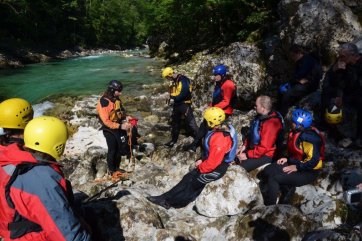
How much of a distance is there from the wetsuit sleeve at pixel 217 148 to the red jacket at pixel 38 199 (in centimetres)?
317

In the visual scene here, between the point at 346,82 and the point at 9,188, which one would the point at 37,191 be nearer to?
the point at 9,188

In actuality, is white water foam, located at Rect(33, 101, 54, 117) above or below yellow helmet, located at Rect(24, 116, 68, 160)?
below

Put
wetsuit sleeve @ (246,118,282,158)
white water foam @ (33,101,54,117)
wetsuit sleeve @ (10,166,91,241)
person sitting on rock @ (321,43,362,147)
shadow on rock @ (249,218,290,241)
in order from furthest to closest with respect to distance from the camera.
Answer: white water foam @ (33,101,54,117)
person sitting on rock @ (321,43,362,147)
wetsuit sleeve @ (246,118,282,158)
shadow on rock @ (249,218,290,241)
wetsuit sleeve @ (10,166,91,241)

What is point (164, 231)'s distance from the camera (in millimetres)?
5168

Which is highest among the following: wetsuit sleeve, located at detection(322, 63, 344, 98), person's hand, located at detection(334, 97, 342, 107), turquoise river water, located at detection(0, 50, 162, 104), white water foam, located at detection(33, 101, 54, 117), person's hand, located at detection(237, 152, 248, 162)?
wetsuit sleeve, located at detection(322, 63, 344, 98)

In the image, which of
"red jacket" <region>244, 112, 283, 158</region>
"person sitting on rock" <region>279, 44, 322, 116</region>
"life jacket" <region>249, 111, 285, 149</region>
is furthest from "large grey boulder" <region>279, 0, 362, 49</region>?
"red jacket" <region>244, 112, 283, 158</region>

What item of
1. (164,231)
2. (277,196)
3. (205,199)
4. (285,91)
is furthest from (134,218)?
(285,91)

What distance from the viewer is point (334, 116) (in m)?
6.84

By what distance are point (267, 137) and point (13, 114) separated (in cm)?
438

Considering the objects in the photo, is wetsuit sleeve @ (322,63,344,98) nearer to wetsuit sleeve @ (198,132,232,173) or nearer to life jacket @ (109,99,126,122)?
wetsuit sleeve @ (198,132,232,173)

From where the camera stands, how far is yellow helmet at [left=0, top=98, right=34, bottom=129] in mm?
3760

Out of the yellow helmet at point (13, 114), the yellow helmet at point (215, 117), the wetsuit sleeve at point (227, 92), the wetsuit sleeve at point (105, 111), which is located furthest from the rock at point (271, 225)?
the wetsuit sleeve at point (105, 111)

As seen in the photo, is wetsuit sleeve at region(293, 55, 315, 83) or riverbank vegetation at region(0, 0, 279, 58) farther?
riverbank vegetation at region(0, 0, 279, 58)

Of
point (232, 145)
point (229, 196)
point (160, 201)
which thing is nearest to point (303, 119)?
point (232, 145)
